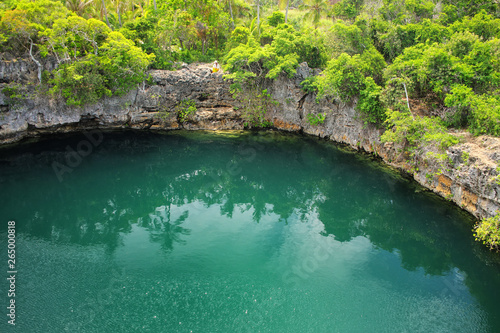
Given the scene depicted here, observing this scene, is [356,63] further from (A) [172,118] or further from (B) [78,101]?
(B) [78,101]

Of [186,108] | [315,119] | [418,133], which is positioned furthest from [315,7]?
[418,133]

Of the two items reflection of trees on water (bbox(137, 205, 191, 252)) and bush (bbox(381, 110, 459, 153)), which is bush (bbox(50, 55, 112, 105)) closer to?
reflection of trees on water (bbox(137, 205, 191, 252))

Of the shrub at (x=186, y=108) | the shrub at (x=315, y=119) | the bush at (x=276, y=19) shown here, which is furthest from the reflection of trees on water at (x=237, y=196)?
the bush at (x=276, y=19)

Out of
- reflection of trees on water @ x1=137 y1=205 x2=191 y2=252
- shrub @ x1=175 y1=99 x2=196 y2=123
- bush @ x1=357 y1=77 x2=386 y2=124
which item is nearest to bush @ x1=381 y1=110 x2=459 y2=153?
bush @ x1=357 y1=77 x2=386 y2=124

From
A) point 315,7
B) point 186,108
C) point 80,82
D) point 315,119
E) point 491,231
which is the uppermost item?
point 315,7

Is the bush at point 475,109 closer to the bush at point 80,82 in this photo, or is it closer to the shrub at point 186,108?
the shrub at point 186,108

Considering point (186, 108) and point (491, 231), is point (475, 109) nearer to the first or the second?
point (491, 231)
